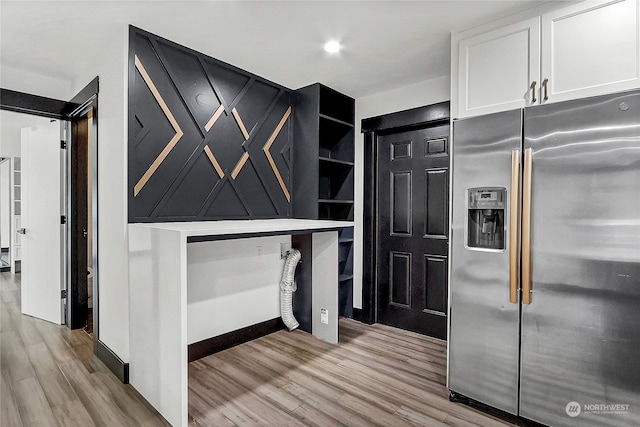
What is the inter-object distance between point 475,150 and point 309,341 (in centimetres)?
217

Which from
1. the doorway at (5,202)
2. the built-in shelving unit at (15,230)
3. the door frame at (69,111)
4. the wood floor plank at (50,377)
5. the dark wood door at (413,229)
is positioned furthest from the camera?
the doorway at (5,202)

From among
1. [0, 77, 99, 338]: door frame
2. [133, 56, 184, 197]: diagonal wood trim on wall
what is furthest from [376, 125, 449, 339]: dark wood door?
[0, 77, 99, 338]: door frame

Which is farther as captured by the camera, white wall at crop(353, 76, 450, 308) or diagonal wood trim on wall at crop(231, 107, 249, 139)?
white wall at crop(353, 76, 450, 308)

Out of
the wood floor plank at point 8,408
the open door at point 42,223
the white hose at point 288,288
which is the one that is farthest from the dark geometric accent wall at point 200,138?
the open door at point 42,223

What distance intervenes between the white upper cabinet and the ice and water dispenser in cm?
51

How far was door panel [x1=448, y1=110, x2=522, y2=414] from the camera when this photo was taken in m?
1.94

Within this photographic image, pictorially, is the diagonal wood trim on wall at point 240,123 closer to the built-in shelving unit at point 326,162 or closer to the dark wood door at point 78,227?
the built-in shelving unit at point 326,162

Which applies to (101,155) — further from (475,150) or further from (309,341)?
(475,150)

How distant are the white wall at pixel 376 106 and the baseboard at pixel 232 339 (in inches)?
38.4

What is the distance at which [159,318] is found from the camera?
6.56ft

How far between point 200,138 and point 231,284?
4.16 ft

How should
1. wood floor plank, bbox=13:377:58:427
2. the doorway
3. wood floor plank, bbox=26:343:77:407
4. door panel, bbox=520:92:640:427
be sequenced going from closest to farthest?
1. door panel, bbox=520:92:640:427
2. wood floor plank, bbox=13:377:58:427
3. wood floor plank, bbox=26:343:77:407
4. the doorway

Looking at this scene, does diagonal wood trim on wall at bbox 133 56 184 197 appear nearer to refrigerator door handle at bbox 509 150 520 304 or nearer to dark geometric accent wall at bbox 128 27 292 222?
dark geometric accent wall at bbox 128 27 292 222

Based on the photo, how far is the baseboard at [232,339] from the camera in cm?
272
